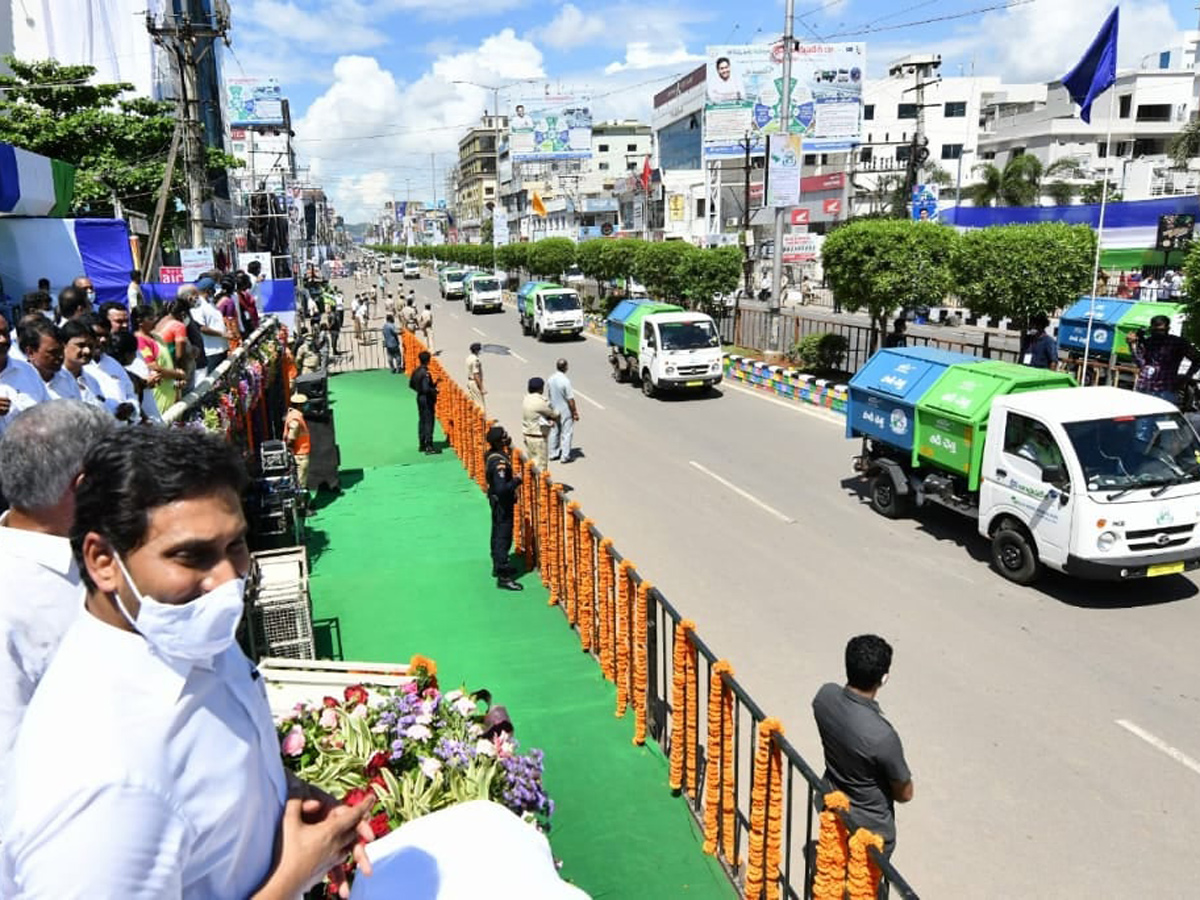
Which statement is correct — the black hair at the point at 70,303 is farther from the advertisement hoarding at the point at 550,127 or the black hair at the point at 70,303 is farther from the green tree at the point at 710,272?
the advertisement hoarding at the point at 550,127

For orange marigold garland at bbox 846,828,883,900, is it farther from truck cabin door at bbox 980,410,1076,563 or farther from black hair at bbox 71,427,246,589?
truck cabin door at bbox 980,410,1076,563

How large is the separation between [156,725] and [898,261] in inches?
726

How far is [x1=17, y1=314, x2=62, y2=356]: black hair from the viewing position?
5379mm

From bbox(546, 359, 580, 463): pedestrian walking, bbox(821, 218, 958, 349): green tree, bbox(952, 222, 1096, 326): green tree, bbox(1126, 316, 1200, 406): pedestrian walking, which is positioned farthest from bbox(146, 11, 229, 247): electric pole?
bbox(1126, 316, 1200, 406): pedestrian walking

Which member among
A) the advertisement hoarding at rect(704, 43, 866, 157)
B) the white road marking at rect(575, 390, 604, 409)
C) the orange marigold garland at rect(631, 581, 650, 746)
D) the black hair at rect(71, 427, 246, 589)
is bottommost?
the white road marking at rect(575, 390, 604, 409)

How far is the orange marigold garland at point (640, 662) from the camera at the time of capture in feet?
19.4

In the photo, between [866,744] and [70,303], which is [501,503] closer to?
[70,303]

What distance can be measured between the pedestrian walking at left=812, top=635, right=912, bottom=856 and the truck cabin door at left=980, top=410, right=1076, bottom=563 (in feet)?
17.8

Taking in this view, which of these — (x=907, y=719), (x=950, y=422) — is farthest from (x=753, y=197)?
(x=907, y=719)

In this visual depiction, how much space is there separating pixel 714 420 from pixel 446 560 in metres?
9.43

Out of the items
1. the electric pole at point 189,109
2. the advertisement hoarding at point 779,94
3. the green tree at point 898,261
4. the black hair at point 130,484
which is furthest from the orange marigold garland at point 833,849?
the advertisement hoarding at point 779,94

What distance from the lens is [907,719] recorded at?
6.48 metres

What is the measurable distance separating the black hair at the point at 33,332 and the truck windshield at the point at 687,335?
15369 mm

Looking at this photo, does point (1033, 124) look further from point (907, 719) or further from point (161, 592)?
point (161, 592)
